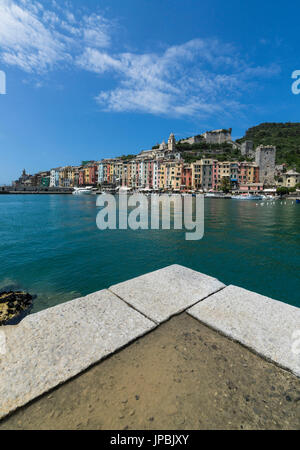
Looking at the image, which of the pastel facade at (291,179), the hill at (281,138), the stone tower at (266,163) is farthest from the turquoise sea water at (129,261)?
the hill at (281,138)

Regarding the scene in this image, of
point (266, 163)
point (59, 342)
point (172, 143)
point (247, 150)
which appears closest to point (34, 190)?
point (172, 143)

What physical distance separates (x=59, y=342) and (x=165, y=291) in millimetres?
1390

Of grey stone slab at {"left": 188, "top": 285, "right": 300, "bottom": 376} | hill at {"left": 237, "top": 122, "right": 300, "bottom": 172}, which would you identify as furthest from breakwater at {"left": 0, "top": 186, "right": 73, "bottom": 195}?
grey stone slab at {"left": 188, "top": 285, "right": 300, "bottom": 376}

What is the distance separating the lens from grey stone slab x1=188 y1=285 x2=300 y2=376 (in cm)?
178

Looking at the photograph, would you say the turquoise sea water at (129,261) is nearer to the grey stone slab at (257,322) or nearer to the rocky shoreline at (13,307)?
the rocky shoreline at (13,307)

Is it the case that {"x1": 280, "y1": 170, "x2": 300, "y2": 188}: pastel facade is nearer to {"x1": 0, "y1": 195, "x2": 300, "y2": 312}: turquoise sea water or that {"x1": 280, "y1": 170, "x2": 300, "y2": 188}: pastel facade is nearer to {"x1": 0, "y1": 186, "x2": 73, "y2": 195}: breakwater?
{"x1": 0, "y1": 195, "x2": 300, "y2": 312}: turquoise sea water

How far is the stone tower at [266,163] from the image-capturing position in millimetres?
89625

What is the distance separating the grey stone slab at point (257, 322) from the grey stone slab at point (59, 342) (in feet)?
2.35

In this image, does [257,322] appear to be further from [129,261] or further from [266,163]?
[266,163]

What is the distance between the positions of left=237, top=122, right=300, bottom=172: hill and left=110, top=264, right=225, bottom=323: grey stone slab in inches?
4444

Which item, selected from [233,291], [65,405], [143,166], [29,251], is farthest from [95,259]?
[143,166]

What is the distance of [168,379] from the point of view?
1554 mm

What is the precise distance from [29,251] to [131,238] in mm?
5386
